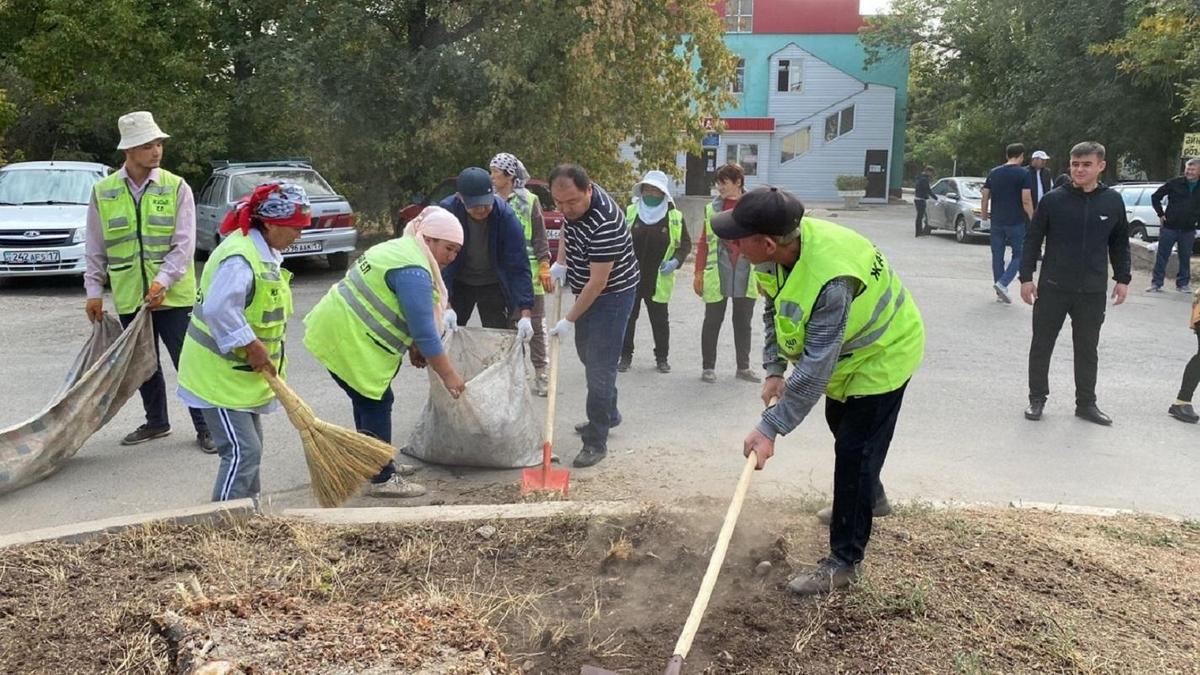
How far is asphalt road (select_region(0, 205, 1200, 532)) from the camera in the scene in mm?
5008

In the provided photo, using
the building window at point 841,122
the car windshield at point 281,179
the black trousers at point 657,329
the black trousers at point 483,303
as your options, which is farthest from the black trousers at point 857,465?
the building window at point 841,122

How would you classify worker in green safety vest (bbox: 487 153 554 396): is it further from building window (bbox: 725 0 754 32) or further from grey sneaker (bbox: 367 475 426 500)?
building window (bbox: 725 0 754 32)

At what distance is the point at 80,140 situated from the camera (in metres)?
17.6

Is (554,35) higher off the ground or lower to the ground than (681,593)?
higher

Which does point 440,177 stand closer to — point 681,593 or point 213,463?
point 213,463

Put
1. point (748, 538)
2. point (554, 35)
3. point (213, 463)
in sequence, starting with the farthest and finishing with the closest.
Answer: point (554, 35)
point (213, 463)
point (748, 538)

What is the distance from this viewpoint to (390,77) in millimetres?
15281

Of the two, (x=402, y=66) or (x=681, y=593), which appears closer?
(x=681, y=593)

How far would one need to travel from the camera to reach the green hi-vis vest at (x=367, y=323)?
4352mm

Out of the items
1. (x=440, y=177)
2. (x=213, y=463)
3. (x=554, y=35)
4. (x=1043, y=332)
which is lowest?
(x=213, y=463)

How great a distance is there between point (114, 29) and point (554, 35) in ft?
24.9

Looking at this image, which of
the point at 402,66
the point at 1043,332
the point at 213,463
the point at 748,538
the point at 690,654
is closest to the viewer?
the point at 690,654

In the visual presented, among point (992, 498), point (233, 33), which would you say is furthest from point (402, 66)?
point (992, 498)

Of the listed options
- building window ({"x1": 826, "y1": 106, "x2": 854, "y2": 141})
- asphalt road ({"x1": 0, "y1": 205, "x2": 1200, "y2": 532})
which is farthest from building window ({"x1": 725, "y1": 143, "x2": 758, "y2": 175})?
asphalt road ({"x1": 0, "y1": 205, "x2": 1200, "y2": 532})
